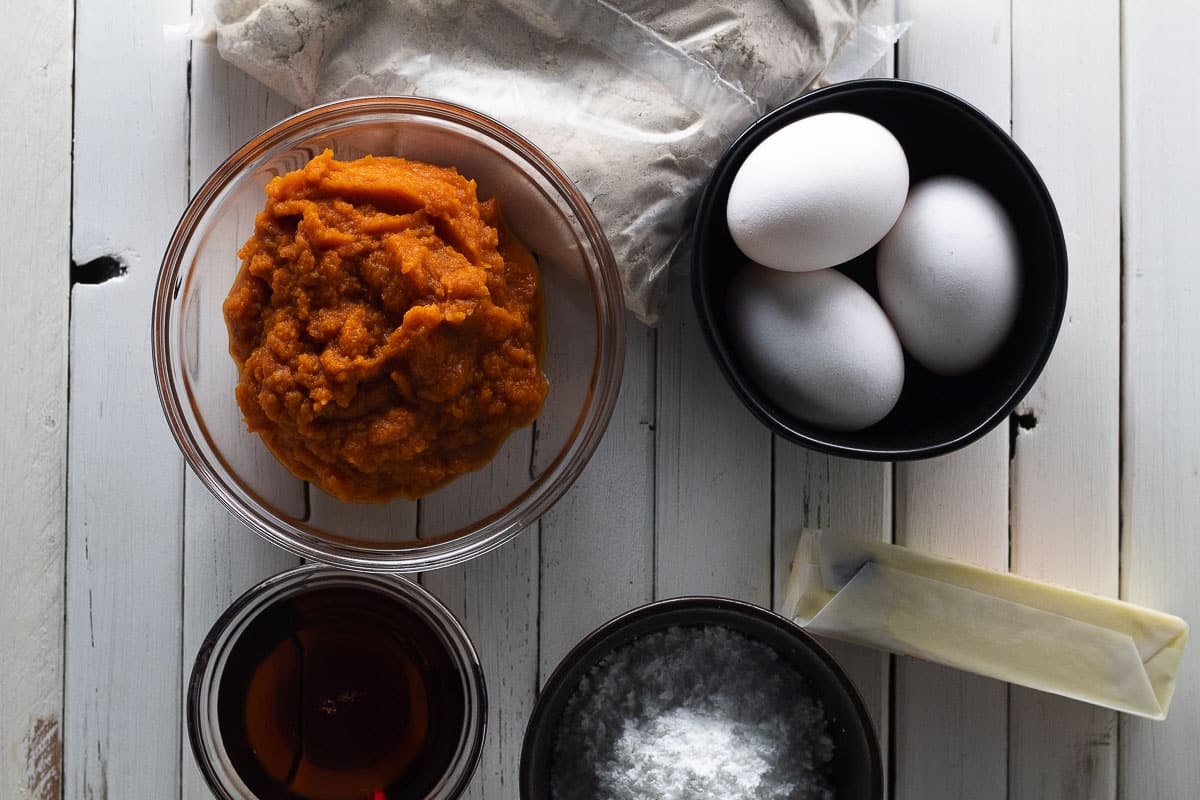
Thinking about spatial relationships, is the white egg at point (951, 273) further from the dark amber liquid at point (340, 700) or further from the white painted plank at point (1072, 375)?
the dark amber liquid at point (340, 700)

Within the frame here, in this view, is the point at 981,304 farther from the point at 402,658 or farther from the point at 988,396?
the point at 402,658

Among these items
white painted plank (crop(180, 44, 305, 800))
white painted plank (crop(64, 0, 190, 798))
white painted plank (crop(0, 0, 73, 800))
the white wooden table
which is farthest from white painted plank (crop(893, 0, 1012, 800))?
white painted plank (crop(0, 0, 73, 800))

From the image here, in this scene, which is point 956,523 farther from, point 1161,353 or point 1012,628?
point 1161,353

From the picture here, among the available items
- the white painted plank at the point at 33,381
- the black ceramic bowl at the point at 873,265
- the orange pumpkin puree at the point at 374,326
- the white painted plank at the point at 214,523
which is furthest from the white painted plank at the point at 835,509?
the white painted plank at the point at 33,381

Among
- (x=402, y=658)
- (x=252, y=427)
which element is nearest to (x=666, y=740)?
(x=402, y=658)

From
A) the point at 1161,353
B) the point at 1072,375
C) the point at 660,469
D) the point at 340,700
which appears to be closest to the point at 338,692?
the point at 340,700

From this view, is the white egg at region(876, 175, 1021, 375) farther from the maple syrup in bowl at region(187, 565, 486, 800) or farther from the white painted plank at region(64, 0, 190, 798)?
the white painted plank at region(64, 0, 190, 798)
